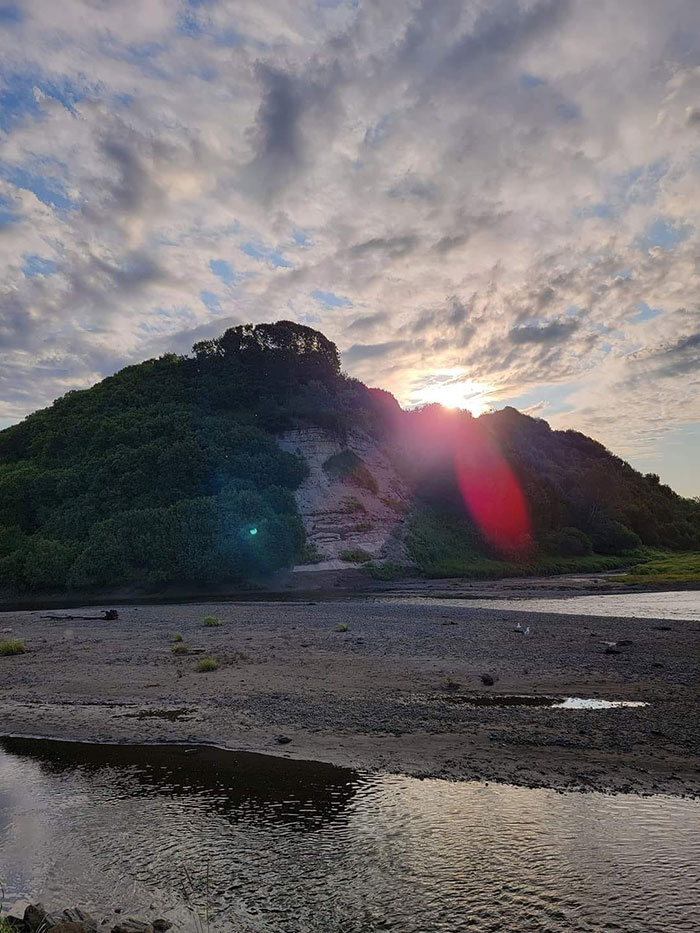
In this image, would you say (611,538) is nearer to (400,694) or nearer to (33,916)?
(400,694)

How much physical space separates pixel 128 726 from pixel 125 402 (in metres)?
77.7

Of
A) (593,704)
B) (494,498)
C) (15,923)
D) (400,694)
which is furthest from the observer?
(494,498)

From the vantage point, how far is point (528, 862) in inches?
287

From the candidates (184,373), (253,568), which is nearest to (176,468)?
(253,568)

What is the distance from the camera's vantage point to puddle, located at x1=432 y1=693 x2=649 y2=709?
13.7m

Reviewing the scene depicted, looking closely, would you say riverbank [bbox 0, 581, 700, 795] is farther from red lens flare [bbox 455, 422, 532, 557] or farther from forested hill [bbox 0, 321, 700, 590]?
red lens flare [bbox 455, 422, 532, 557]

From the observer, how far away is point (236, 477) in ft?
221

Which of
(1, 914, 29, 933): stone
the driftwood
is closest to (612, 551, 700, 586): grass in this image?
the driftwood

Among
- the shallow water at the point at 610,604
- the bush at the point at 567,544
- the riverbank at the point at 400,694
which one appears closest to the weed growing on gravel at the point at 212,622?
the riverbank at the point at 400,694

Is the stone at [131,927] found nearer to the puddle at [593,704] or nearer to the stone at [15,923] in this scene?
the stone at [15,923]

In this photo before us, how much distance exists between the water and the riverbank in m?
1.15

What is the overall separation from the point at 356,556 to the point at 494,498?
30215 millimetres

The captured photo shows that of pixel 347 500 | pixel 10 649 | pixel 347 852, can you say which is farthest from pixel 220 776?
pixel 347 500

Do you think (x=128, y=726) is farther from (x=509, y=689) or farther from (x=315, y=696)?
(x=509, y=689)
